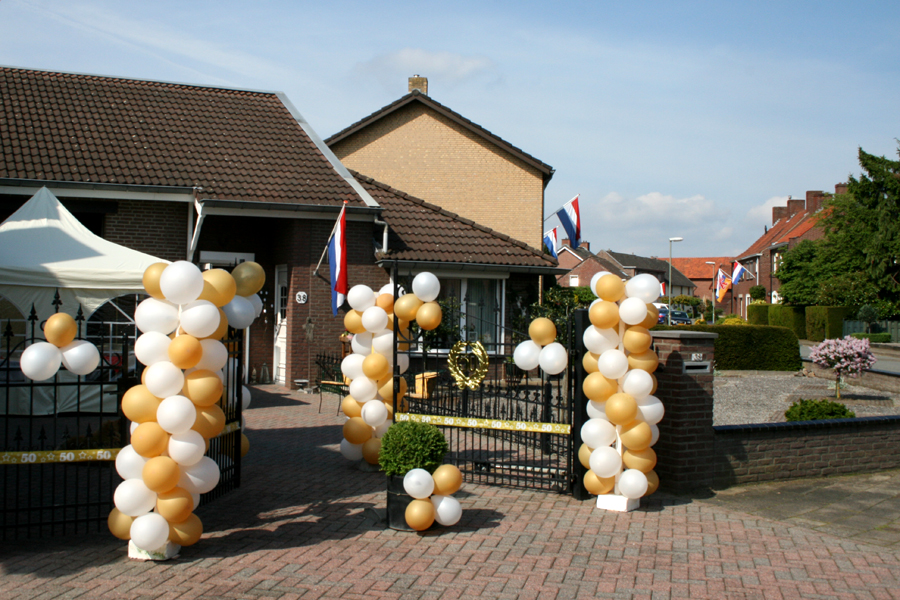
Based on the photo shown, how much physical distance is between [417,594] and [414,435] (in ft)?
5.03

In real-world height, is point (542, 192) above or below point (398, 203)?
above

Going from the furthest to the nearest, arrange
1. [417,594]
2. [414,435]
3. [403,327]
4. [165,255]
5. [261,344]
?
[261,344] → [165,255] → [403,327] → [414,435] → [417,594]

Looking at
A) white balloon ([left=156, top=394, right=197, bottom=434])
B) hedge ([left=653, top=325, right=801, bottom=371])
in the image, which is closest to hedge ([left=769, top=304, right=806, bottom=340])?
hedge ([left=653, top=325, right=801, bottom=371])

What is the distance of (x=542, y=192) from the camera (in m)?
24.0

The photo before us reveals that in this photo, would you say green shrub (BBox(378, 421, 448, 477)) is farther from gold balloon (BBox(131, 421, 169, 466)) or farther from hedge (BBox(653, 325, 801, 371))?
hedge (BBox(653, 325, 801, 371))

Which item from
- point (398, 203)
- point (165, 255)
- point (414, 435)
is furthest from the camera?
point (398, 203)

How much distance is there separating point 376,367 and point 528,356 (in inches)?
72.9

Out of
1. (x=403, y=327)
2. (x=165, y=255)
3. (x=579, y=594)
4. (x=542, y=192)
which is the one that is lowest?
(x=579, y=594)

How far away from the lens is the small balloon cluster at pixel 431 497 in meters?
5.89

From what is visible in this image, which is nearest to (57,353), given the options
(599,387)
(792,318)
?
(599,387)

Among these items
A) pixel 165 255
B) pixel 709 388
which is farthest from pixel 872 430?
pixel 165 255

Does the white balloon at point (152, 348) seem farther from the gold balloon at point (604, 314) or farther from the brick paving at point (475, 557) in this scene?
the gold balloon at point (604, 314)

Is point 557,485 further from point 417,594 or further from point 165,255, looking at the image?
point 165,255

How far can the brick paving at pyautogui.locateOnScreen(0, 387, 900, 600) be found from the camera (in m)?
4.81
